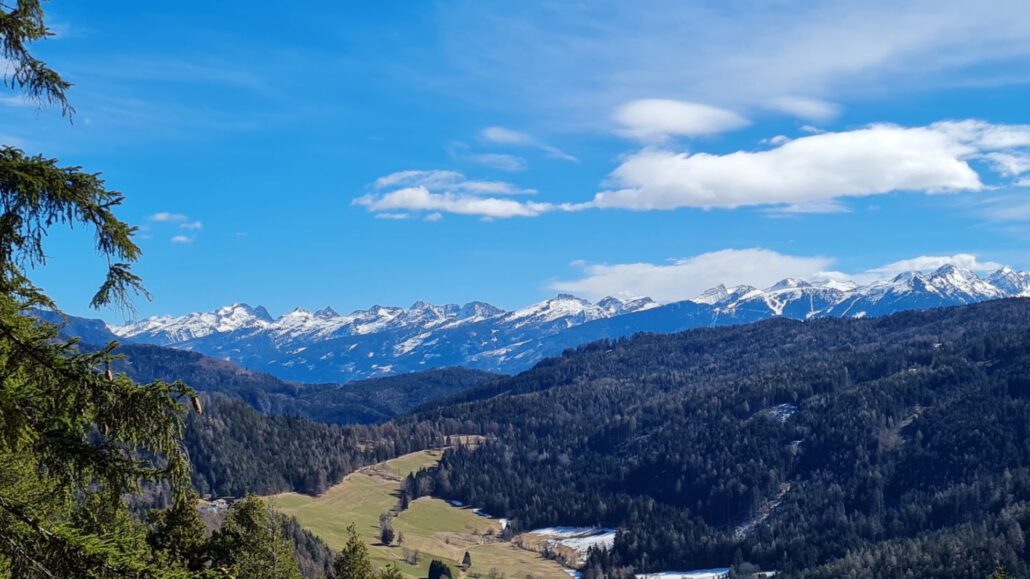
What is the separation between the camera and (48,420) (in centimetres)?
1634

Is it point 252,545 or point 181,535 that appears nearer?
point 181,535

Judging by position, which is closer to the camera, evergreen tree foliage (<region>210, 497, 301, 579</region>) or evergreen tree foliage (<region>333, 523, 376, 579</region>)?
evergreen tree foliage (<region>210, 497, 301, 579</region>)

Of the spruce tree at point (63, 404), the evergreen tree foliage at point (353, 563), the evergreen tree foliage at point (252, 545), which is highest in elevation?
the spruce tree at point (63, 404)

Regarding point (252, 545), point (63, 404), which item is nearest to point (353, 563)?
point (252, 545)

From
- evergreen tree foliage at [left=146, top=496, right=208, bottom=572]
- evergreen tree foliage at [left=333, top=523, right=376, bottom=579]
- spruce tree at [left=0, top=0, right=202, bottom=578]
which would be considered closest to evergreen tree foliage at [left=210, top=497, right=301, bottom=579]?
evergreen tree foliage at [left=146, top=496, right=208, bottom=572]

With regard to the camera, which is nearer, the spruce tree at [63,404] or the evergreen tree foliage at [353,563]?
the spruce tree at [63,404]

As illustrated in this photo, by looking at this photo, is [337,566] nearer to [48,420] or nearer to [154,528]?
[154,528]

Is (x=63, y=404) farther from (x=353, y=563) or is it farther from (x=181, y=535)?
(x=353, y=563)

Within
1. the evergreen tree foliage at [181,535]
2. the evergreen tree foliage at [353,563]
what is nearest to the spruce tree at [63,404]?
the evergreen tree foliage at [181,535]

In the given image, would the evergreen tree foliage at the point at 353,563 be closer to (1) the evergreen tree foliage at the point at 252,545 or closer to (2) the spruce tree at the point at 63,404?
(1) the evergreen tree foliage at the point at 252,545

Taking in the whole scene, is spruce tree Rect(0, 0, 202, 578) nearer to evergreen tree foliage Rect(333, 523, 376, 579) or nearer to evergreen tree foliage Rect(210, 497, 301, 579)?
evergreen tree foliage Rect(210, 497, 301, 579)

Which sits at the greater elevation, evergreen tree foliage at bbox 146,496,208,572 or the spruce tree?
the spruce tree

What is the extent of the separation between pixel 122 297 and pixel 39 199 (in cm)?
227

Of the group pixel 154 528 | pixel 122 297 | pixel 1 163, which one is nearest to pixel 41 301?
pixel 122 297
